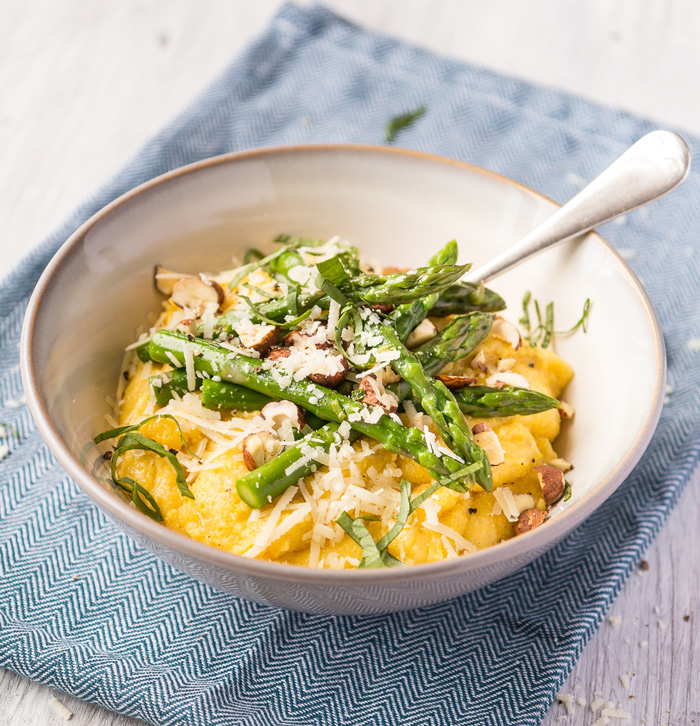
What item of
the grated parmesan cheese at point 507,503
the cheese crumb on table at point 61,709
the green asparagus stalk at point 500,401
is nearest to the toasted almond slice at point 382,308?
the green asparagus stalk at point 500,401

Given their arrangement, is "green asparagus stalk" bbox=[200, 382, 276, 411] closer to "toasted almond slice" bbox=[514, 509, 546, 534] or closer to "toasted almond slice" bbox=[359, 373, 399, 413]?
"toasted almond slice" bbox=[359, 373, 399, 413]

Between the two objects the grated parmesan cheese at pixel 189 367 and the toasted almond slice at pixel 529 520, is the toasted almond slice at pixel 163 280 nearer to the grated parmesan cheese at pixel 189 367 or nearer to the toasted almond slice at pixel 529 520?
the grated parmesan cheese at pixel 189 367

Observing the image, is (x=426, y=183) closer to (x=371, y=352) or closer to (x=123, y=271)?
(x=371, y=352)

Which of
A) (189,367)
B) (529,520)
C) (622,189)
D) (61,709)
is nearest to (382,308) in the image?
(189,367)

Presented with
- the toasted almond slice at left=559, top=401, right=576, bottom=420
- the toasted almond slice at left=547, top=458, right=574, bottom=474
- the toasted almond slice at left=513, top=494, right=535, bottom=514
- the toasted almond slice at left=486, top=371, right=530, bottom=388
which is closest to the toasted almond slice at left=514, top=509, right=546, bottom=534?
the toasted almond slice at left=513, top=494, right=535, bottom=514

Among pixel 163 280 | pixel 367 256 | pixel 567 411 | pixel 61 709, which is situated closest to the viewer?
pixel 61 709

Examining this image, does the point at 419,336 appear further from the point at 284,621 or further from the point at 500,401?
the point at 284,621
